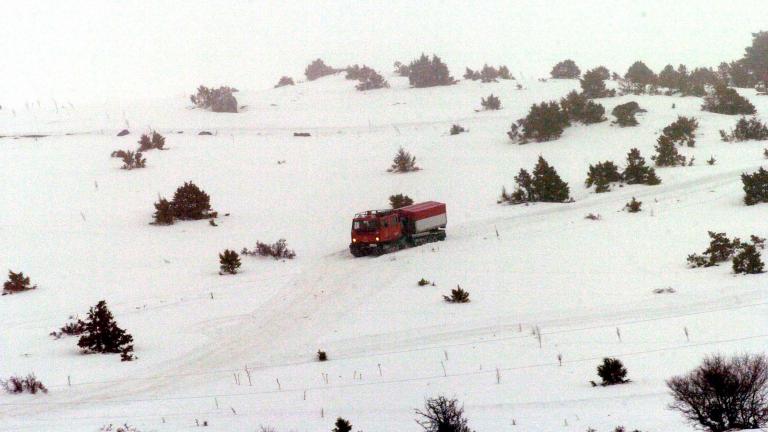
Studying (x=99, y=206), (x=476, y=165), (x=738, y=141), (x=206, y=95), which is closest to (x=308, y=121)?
(x=206, y=95)

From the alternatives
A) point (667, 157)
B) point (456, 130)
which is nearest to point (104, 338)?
point (667, 157)

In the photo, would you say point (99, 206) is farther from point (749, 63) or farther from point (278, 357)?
point (749, 63)

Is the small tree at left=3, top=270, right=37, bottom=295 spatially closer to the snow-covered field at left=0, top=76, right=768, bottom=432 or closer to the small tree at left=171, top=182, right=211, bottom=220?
the snow-covered field at left=0, top=76, right=768, bottom=432

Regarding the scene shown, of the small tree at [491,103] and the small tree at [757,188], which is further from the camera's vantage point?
the small tree at [491,103]

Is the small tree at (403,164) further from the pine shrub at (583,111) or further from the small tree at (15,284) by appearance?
the small tree at (15,284)

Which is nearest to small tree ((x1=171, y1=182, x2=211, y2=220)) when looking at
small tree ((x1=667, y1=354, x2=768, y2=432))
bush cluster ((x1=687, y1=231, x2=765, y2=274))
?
bush cluster ((x1=687, y1=231, x2=765, y2=274))

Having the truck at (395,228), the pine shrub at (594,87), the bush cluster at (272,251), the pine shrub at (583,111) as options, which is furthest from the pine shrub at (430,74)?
the bush cluster at (272,251)
